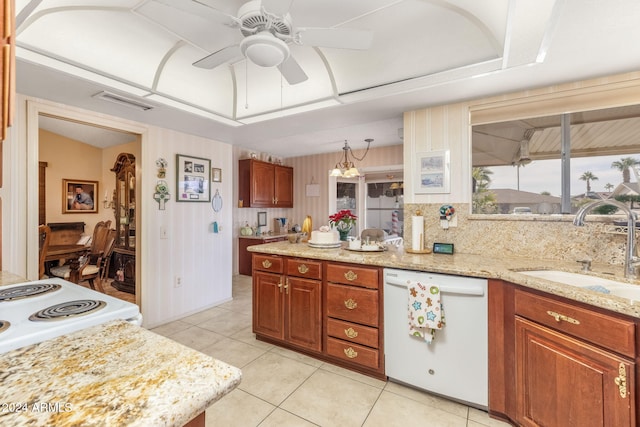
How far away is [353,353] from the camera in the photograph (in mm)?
2199

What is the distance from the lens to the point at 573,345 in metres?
1.34

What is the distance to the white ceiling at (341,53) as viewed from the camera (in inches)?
62.3

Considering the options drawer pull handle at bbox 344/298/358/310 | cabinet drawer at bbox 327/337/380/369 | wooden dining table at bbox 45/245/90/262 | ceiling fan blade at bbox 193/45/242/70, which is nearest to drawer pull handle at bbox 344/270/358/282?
drawer pull handle at bbox 344/298/358/310

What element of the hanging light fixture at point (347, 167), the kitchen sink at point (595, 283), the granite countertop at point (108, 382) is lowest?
the kitchen sink at point (595, 283)

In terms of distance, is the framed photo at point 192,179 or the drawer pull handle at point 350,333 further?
the framed photo at point 192,179

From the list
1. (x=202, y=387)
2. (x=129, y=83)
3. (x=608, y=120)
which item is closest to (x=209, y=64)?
(x=129, y=83)

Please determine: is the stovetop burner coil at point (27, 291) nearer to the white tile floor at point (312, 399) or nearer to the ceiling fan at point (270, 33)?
the white tile floor at point (312, 399)

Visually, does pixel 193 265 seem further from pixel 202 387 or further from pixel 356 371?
pixel 202 387

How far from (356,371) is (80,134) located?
611cm

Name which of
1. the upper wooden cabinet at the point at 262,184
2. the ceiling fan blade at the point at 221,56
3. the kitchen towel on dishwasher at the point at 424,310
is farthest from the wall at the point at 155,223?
the kitchen towel on dishwasher at the point at 424,310

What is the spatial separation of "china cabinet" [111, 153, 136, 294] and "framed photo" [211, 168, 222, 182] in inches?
56.6

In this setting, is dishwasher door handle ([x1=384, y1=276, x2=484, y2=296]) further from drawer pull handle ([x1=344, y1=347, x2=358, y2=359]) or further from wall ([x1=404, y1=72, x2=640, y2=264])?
drawer pull handle ([x1=344, y1=347, x2=358, y2=359])

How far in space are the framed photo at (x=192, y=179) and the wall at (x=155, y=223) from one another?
0.07 metres

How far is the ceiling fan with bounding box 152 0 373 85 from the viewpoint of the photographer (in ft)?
4.20
